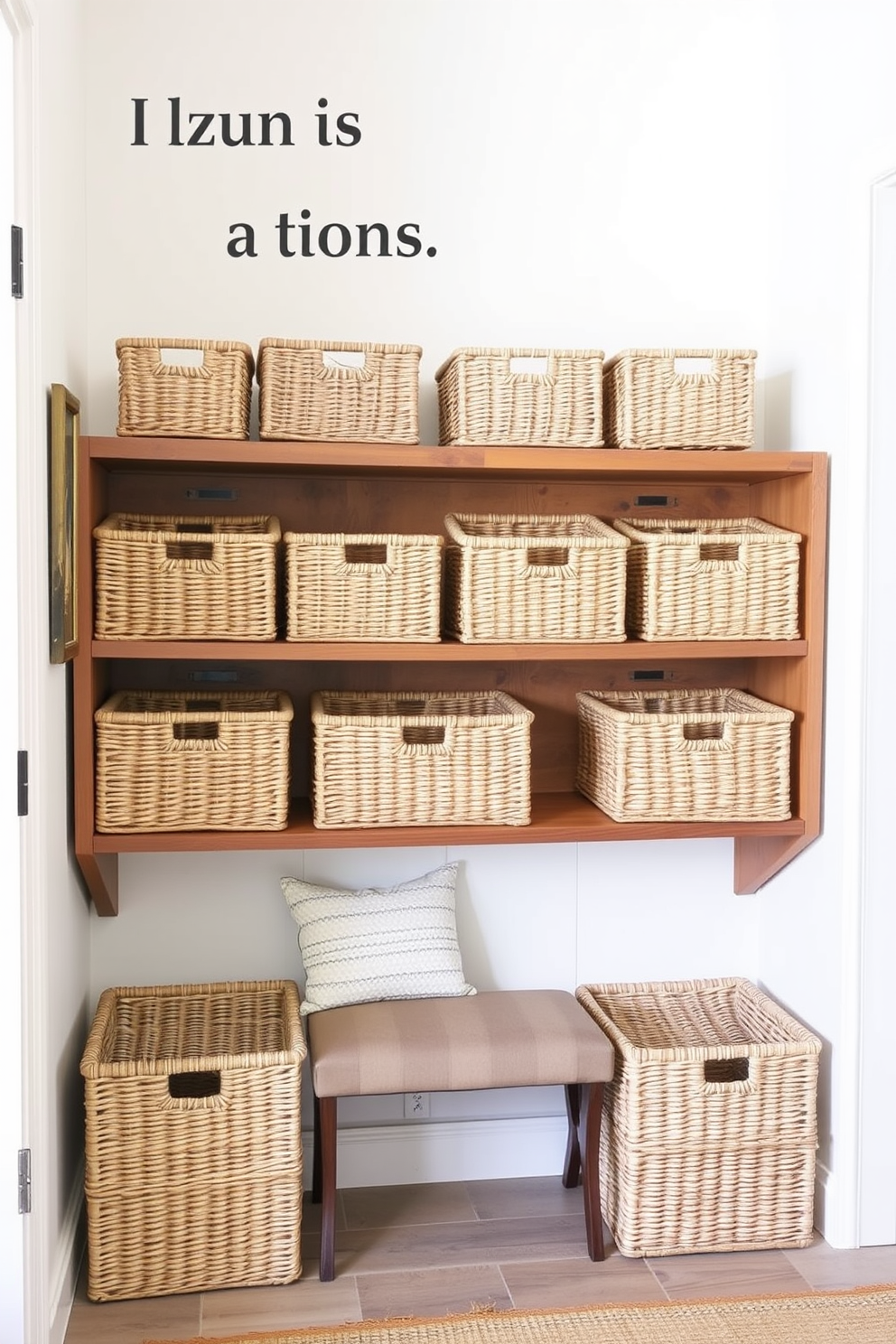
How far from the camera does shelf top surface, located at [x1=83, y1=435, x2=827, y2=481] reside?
8.08ft

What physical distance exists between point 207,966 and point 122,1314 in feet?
2.37

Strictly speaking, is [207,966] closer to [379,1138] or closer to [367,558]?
[379,1138]

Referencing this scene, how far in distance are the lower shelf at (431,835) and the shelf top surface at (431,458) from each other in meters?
0.72

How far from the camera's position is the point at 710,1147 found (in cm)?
259

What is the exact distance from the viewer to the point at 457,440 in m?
2.61

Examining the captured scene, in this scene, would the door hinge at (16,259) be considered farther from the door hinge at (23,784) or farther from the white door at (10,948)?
the door hinge at (23,784)

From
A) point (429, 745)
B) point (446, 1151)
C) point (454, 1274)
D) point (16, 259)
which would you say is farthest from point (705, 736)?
point (16, 259)

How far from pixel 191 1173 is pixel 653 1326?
0.90 meters

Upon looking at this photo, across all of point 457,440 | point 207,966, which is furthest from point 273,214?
point 207,966

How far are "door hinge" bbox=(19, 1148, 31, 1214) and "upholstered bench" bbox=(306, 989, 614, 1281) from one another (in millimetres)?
583

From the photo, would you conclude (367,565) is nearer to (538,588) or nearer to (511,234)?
(538,588)

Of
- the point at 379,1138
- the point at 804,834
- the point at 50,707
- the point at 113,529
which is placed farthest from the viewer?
the point at 379,1138

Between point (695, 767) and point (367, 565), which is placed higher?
point (367, 565)

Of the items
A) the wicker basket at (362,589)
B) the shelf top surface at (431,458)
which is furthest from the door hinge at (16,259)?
the wicker basket at (362,589)
